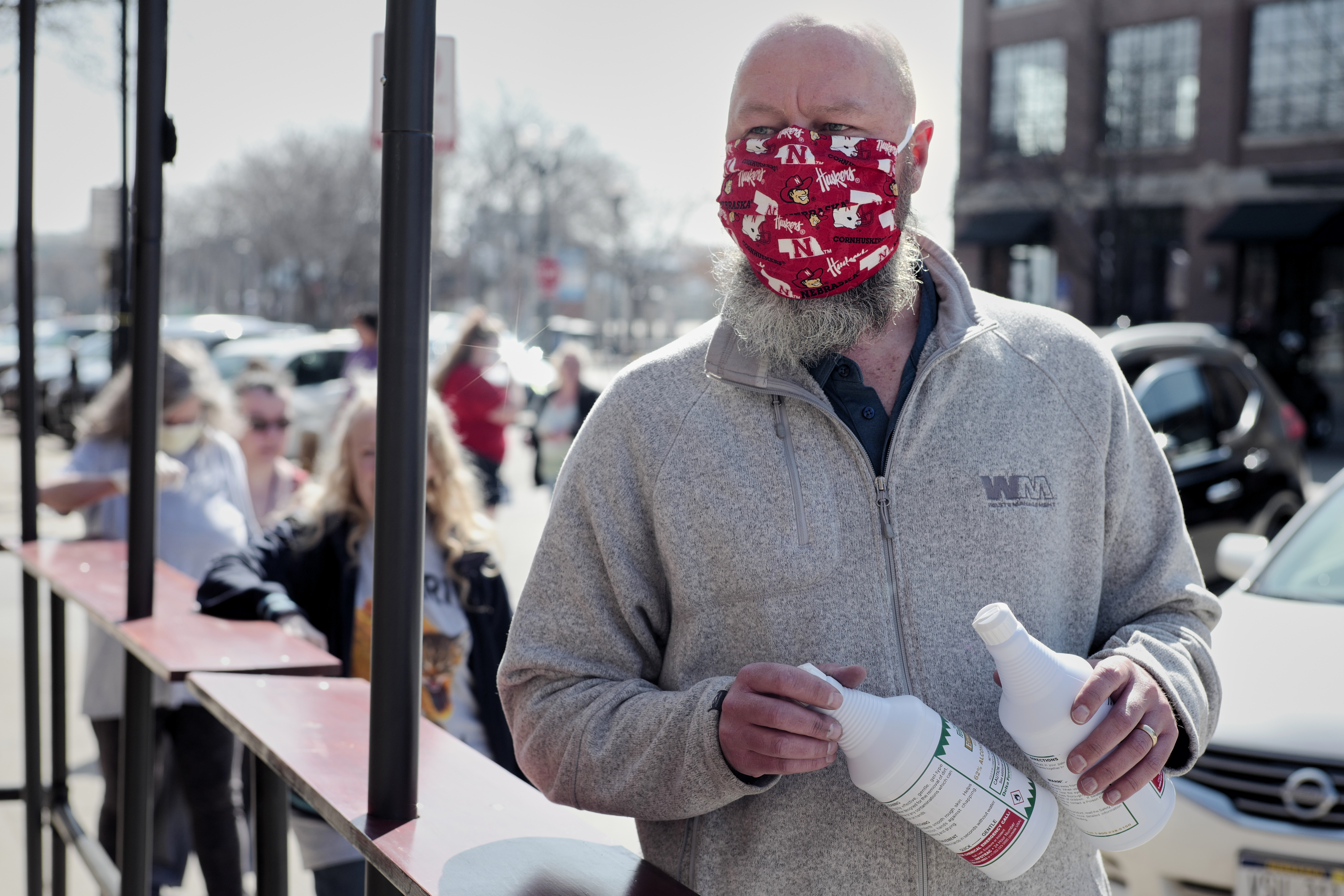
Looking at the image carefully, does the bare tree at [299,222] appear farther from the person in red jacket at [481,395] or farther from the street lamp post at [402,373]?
the street lamp post at [402,373]

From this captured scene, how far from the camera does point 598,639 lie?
177 centimetres

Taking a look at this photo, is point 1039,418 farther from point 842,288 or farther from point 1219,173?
point 1219,173

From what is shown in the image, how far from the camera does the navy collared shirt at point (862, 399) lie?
1812 millimetres

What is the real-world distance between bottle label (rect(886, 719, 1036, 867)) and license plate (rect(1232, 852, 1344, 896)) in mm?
2045

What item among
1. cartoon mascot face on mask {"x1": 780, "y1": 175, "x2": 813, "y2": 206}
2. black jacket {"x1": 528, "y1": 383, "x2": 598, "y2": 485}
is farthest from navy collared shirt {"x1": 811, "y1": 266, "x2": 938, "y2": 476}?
black jacket {"x1": 528, "y1": 383, "x2": 598, "y2": 485}

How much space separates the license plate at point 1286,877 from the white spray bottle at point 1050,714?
6.11 feet

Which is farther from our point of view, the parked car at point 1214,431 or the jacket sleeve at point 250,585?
the parked car at point 1214,431

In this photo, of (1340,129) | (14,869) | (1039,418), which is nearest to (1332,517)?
(1039,418)

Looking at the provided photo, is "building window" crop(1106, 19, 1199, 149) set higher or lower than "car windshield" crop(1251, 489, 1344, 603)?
higher

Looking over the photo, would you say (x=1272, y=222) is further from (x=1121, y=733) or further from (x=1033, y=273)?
(x=1121, y=733)

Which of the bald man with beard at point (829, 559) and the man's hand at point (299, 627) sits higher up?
the bald man with beard at point (829, 559)

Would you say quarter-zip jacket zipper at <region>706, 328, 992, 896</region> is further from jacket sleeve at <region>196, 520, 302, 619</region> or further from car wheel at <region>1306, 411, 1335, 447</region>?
car wheel at <region>1306, 411, 1335, 447</region>

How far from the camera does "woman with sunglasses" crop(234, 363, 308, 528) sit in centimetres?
557

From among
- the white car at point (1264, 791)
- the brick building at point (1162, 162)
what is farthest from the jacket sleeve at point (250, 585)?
the brick building at point (1162, 162)
